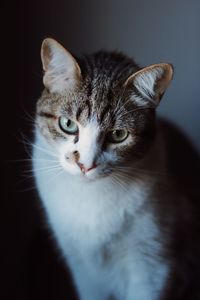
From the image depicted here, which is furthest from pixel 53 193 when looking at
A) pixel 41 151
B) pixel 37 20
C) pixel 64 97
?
pixel 37 20

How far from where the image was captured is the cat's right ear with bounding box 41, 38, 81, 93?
3.11ft

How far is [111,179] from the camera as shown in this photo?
107cm

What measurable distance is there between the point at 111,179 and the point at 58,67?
28 centimetres

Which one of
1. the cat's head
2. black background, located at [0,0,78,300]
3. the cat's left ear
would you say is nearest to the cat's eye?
the cat's head

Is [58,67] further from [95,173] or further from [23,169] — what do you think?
[23,169]

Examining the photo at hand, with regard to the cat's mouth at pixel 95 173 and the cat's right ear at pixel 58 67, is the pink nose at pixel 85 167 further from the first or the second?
the cat's right ear at pixel 58 67

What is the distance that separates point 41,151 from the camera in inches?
44.6

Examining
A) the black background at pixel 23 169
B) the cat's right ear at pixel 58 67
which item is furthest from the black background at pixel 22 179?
the cat's right ear at pixel 58 67

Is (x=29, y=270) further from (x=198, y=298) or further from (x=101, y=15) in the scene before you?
(x=101, y=15)

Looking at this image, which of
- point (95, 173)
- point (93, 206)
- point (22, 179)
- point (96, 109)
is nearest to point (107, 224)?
point (93, 206)

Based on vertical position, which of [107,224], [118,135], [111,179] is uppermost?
[118,135]

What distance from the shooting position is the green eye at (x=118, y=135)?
0.99 meters

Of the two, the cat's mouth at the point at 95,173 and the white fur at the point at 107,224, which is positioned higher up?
the cat's mouth at the point at 95,173

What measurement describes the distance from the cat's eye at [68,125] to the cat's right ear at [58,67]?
0.22 ft
